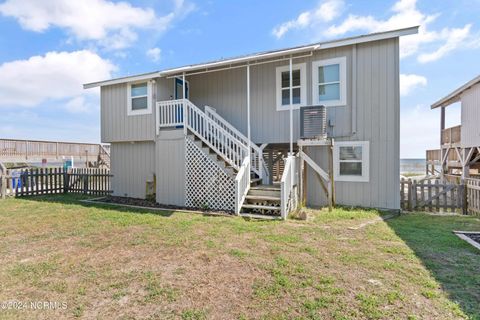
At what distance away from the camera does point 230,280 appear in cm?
342

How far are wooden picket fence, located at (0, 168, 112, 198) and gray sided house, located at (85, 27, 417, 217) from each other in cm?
286

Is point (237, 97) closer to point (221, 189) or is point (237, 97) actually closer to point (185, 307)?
point (221, 189)

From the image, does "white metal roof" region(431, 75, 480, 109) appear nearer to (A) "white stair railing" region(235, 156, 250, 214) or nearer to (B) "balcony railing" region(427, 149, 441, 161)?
(B) "balcony railing" region(427, 149, 441, 161)

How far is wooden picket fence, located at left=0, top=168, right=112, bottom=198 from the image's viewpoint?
418 inches

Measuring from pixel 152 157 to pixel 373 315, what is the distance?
9381 mm

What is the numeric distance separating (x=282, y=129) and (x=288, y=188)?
2.79 meters

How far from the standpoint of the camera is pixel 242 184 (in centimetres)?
747

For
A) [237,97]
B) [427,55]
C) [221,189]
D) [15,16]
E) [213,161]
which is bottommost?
[221,189]

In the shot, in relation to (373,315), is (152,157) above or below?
above

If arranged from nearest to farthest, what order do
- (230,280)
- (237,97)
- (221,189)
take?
(230,280)
(221,189)
(237,97)

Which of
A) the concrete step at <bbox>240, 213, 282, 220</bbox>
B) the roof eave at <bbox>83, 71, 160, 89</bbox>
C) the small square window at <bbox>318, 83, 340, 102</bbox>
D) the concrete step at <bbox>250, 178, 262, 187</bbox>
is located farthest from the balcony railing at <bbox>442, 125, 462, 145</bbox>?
the roof eave at <bbox>83, 71, 160, 89</bbox>

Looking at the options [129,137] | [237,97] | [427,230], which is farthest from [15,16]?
[427,230]

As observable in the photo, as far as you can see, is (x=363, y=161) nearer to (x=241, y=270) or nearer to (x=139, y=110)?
(x=241, y=270)

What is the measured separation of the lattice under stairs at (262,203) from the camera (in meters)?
7.13
